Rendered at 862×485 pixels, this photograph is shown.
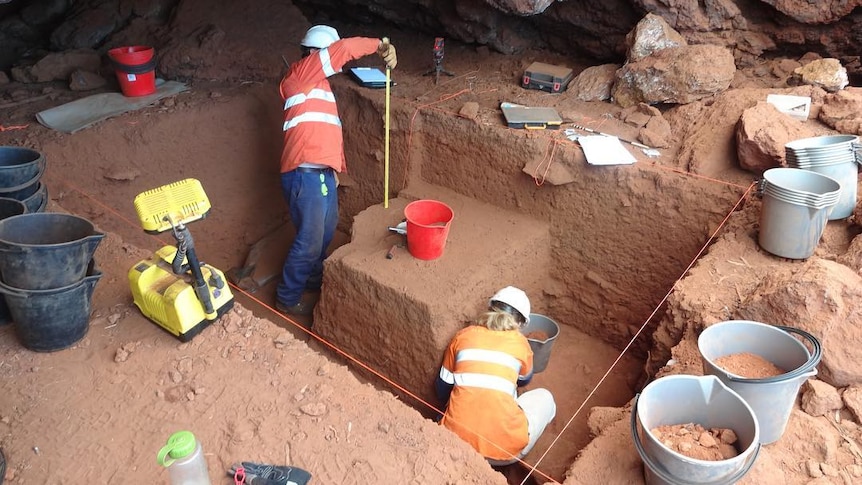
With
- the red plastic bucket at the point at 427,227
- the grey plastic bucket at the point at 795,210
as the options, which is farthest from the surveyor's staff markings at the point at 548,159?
the grey plastic bucket at the point at 795,210

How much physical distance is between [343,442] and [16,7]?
7042 millimetres

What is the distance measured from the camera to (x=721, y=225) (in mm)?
3805

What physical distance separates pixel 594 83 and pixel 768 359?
3007mm

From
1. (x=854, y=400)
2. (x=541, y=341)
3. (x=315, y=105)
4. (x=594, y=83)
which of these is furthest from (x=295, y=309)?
(x=854, y=400)

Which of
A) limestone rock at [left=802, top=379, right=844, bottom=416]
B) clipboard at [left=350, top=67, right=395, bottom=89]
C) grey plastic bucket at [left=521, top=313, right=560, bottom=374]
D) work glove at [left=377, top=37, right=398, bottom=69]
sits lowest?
grey plastic bucket at [left=521, top=313, right=560, bottom=374]

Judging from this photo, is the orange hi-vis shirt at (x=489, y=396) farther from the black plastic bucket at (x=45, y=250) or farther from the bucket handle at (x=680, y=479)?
the black plastic bucket at (x=45, y=250)

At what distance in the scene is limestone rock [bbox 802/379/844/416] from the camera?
250cm

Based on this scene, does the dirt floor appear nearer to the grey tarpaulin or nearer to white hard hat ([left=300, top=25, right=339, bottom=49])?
the grey tarpaulin

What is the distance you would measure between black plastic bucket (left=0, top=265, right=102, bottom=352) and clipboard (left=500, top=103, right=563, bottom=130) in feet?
9.87

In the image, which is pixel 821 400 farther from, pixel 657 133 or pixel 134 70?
pixel 134 70

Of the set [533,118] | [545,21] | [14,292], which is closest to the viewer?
[14,292]

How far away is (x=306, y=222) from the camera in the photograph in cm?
468

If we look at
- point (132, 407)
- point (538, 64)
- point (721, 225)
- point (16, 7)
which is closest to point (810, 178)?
point (721, 225)

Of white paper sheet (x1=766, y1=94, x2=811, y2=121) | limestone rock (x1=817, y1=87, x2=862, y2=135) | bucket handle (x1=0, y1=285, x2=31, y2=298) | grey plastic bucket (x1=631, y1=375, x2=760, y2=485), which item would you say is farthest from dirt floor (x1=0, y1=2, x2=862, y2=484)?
limestone rock (x1=817, y1=87, x2=862, y2=135)
